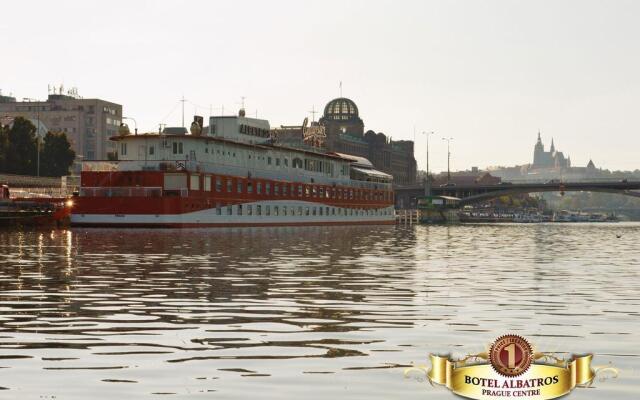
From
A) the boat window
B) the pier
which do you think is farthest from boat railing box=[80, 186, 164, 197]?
the pier

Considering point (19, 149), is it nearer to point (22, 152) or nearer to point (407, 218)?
point (22, 152)

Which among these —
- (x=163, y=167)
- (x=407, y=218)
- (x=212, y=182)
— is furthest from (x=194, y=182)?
(x=407, y=218)

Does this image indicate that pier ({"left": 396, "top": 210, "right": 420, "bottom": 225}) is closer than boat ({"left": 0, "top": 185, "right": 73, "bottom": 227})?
No

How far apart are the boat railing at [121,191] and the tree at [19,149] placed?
51.8 meters

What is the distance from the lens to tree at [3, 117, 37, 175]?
131875mm

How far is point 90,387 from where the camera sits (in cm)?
1209

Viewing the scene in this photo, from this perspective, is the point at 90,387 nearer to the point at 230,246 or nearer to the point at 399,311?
the point at 399,311

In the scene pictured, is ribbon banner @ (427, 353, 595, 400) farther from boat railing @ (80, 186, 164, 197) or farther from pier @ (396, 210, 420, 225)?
pier @ (396, 210, 420, 225)

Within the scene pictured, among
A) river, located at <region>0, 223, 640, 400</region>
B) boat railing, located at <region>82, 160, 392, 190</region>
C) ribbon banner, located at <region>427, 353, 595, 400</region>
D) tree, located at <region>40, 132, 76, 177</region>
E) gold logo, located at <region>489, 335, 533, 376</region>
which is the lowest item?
river, located at <region>0, 223, 640, 400</region>

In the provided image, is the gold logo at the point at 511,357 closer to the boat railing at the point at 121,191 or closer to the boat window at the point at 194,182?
the boat railing at the point at 121,191

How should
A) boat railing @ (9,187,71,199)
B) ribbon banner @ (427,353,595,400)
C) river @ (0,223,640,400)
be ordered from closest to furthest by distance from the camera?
1. ribbon banner @ (427,353,595,400)
2. river @ (0,223,640,400)
3. boat railing @ (9,187,71,199)

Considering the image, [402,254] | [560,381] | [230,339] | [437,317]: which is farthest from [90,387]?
[402,254]

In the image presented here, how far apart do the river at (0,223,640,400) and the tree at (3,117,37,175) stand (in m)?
102

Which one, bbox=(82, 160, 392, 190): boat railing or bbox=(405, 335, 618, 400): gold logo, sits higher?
bbox=(82, 160, 392, 190): boat railing
